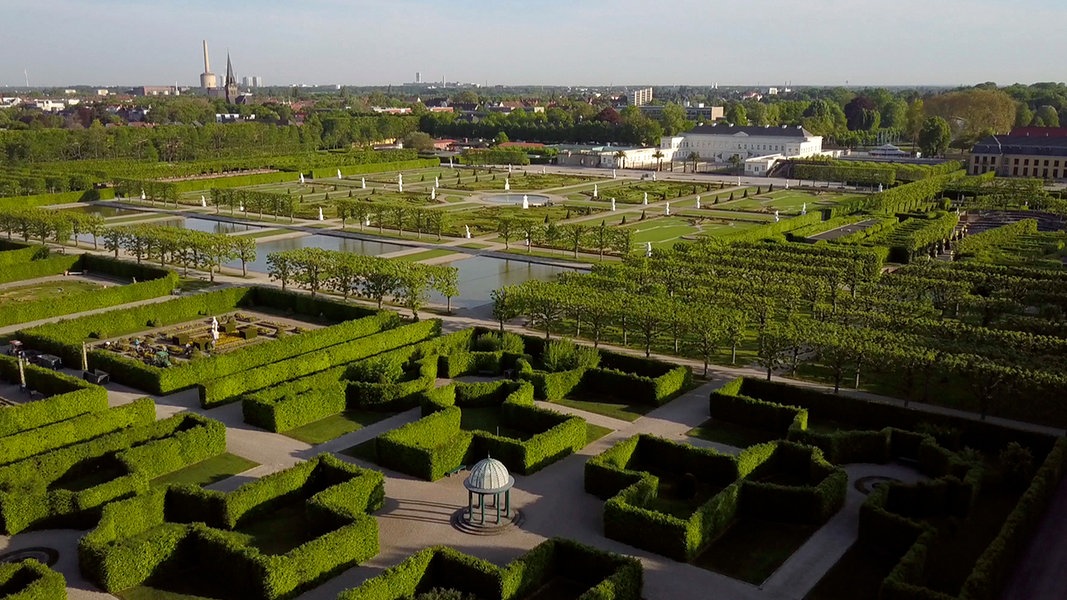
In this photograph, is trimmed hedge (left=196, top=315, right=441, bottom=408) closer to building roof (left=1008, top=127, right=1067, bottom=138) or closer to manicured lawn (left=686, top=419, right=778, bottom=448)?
manicured lawn (left=686, top=419, right=778, bottom=448)

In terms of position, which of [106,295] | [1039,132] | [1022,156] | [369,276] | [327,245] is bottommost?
[106,295]

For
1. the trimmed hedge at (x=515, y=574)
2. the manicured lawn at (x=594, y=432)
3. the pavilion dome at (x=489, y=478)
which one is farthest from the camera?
the manicured lawn at (x=594, y=432)

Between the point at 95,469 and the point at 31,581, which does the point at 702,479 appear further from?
the point at 95,469

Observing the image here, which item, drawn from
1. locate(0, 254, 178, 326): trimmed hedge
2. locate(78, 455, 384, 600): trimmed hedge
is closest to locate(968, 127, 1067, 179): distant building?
locate(0, 254, 178, 326): trimmed hedge

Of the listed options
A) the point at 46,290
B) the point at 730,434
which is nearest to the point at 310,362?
the point at 730,434

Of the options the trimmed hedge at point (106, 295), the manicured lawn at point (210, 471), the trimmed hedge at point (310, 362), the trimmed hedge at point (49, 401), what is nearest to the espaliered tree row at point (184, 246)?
the trimmed hedge at point (106, 295)

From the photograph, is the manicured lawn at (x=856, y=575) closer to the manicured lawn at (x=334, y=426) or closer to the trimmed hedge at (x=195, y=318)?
the manicured lawn at (x=334, y=426)

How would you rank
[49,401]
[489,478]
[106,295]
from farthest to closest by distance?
[106,295] < [49,401] < [489,478]
